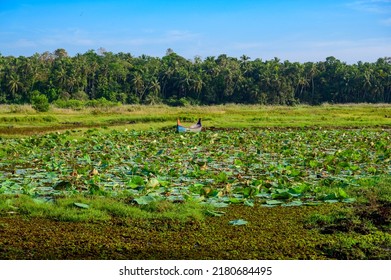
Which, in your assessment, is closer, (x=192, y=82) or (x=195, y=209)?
(x=195, y=209)

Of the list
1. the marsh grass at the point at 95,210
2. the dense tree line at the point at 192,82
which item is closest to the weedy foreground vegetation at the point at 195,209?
the marsh grass at the point at 95,210

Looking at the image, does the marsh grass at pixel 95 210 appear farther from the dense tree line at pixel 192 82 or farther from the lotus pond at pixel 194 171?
the dense tree line at pixel 192 82

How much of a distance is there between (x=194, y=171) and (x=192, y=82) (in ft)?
185

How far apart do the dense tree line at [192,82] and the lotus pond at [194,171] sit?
47.6 meters

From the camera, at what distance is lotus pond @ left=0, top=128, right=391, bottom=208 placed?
6852mm

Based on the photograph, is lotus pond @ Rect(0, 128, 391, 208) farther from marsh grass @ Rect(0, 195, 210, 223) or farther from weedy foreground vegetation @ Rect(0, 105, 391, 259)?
marsh grass @ Rect(0, 195, 210, 223)

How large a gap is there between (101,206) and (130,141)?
353 inches

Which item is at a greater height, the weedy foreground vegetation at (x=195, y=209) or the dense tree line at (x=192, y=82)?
the dense tree line at (x=192, y=82)

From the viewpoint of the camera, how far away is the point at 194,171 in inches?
340

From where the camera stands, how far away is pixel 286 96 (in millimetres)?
65688

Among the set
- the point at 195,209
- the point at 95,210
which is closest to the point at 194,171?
the point at 195,209

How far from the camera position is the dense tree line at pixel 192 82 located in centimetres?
5988

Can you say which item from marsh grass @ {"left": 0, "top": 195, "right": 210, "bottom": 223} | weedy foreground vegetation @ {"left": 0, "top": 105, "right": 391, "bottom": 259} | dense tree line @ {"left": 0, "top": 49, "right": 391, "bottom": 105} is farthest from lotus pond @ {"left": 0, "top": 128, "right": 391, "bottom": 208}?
dense tree line @ {"left": 0, "top": 49, "right": 391, "bottom": 105}

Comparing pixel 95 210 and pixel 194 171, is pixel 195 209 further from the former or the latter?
pixel 194 171
